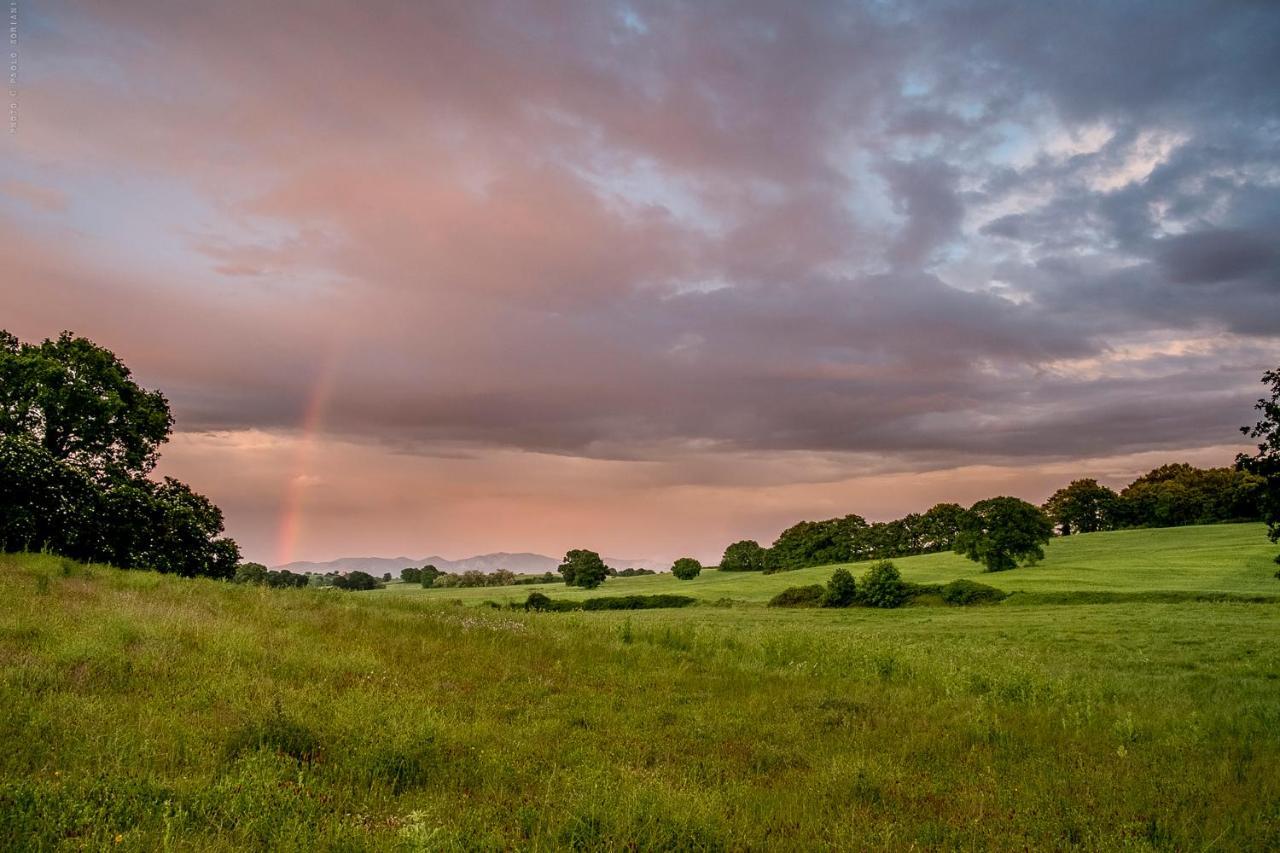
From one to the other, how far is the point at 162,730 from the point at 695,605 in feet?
214

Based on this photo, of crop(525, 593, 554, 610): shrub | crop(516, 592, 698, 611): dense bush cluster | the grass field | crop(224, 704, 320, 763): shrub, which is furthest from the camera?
crop(516, 592, 698, 611): dense bush cluster

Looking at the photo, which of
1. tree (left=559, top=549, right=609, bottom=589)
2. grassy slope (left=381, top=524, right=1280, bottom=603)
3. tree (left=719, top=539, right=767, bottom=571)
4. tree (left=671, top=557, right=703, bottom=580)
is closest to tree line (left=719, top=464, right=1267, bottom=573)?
tree (left=719, top=539, right=767, bottom=571)

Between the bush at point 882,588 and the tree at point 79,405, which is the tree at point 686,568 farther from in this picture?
the tree at point 79,405

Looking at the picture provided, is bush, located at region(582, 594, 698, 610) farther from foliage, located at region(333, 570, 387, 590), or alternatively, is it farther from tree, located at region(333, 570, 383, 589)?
tree, located at region(333, 570, 383, 589)

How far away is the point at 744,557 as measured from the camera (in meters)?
135

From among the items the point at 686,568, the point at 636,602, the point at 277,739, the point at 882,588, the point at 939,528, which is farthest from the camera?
the point at 939,528

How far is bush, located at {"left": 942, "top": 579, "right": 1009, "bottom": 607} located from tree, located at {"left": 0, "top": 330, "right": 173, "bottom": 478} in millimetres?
57584

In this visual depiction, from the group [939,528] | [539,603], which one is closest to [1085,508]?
[939,528]

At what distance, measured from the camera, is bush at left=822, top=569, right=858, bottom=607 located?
6259 cm

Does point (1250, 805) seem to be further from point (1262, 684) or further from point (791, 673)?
point (1262, 684)

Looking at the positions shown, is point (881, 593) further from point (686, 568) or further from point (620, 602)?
point (686, 568)

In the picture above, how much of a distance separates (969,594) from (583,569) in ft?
217

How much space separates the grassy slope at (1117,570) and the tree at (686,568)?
15017 millimetres

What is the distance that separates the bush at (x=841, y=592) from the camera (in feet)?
205
